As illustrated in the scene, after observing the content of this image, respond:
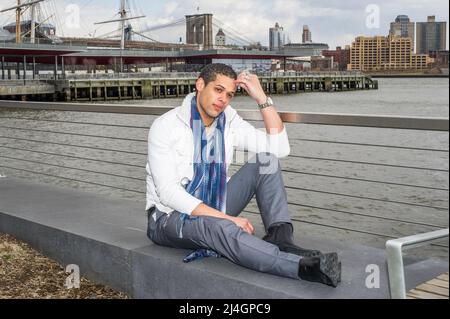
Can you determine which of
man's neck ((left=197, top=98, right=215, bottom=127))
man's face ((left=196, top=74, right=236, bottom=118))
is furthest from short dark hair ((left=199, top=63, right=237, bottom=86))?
man's neck ((left=197, top=98, right=215, bottom=127))

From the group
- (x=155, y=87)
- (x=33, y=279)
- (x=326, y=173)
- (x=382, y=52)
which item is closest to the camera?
(x=33, y=279)

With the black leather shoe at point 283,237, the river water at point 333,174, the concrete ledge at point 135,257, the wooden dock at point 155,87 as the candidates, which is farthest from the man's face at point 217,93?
the wooden dock at point 155,87

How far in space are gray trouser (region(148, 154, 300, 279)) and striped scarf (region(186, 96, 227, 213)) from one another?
0.36ft

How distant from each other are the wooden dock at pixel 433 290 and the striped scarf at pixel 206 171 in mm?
1169

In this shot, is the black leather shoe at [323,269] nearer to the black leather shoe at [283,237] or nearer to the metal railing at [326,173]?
the black leather shoe at [283,237]

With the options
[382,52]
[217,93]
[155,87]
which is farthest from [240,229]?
[155,87]

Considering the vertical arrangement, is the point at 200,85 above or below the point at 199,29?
below

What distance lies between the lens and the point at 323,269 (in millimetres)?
2467

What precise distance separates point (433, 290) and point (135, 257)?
1576 mm

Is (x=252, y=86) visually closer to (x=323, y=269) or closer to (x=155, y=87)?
(x=323, y=269)

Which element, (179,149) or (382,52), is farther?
(382,52)

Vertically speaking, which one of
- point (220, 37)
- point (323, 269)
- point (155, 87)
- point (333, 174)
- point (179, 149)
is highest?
point (220, 37)

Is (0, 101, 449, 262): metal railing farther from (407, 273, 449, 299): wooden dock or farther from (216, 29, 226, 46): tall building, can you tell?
(216, 29, 226, 46): tall building
